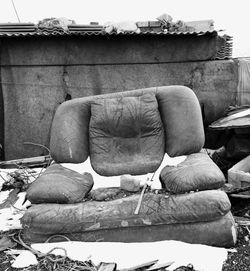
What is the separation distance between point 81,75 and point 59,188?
9.37ft

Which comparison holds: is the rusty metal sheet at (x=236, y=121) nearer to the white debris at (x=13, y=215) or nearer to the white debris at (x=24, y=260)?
the white debris at (x=13, y=215)

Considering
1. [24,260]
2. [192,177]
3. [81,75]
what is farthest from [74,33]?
[24,260]

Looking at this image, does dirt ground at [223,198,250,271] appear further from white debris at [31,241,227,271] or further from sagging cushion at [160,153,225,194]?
sagging cushion at [160,153,225,194]

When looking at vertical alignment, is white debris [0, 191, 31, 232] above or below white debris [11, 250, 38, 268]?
below

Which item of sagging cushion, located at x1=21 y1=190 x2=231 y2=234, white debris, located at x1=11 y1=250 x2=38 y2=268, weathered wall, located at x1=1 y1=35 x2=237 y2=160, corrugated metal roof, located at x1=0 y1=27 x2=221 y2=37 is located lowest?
white debris, located at x1=11 y1=250 x2=38 y2=268

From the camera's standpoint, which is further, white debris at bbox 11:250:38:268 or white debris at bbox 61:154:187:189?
white debris at bbox 61:154:187:189

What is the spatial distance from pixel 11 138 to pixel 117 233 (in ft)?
11.1

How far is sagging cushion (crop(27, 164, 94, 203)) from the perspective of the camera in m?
3.40

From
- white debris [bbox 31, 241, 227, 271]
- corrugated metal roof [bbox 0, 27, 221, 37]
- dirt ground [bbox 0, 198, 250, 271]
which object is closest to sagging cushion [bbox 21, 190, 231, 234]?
white debris [bbox 31, 241, 227, 271]

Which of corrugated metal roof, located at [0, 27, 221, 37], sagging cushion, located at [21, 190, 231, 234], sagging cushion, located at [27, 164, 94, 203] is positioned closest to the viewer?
sagging cushion, located at [21, 190, 231, 234]

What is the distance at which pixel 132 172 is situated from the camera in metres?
4.08

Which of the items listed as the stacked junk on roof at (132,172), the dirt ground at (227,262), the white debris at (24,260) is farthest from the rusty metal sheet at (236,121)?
the white debris at (24,260)

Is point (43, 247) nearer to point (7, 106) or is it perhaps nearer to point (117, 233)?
point (117, 233)

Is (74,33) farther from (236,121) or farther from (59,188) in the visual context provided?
(59,188)
